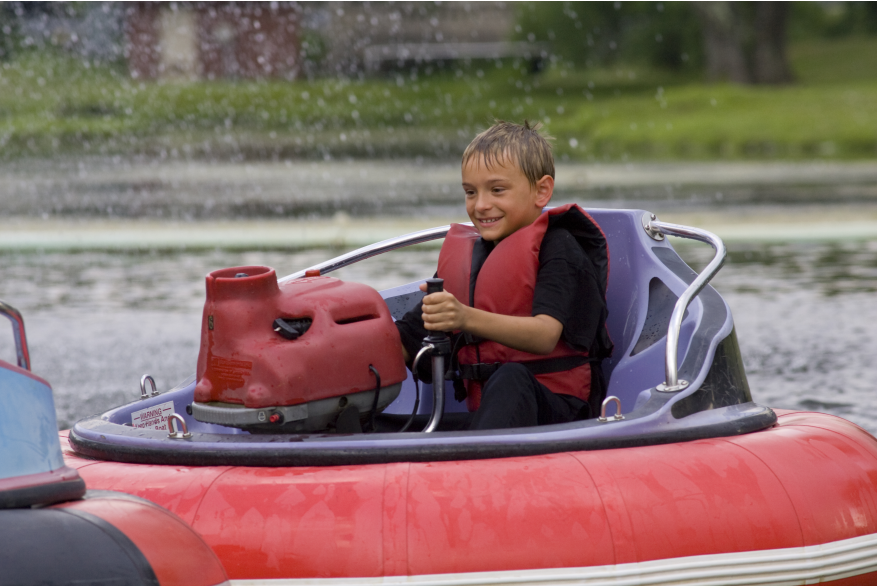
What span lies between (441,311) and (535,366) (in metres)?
0.31

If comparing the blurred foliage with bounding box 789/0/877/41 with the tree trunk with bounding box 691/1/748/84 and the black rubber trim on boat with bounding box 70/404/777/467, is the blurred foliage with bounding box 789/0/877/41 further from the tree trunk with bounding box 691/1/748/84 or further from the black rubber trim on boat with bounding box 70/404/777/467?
the black rubber trim on boat with bounding box 70/404/777/467

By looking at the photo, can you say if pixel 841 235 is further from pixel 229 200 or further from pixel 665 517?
pixel 665 517

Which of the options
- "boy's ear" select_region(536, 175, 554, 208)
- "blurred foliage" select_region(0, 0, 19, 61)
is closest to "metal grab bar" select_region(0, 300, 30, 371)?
"boy's ear" select_region(536, 175, 554, 208)

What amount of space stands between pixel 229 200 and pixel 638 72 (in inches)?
964

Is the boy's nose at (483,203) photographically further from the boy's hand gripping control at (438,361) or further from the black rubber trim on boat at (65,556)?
the black rubber trim on boat at (65,556)

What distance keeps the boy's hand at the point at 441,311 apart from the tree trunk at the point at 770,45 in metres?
29.3

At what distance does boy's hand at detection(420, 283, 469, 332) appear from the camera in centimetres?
246

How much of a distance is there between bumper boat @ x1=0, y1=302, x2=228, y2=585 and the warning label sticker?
28.2 inches

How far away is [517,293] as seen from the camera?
2.65 metres

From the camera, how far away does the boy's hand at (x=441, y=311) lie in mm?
2461

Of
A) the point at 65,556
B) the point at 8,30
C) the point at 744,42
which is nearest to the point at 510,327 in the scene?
the point at 65,556

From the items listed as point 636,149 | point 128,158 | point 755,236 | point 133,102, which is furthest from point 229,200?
point 133,102

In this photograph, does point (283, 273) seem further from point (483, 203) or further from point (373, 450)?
point (373, 450)

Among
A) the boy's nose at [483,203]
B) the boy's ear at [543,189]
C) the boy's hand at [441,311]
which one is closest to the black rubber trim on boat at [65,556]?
the boy's hand at [441,311]
